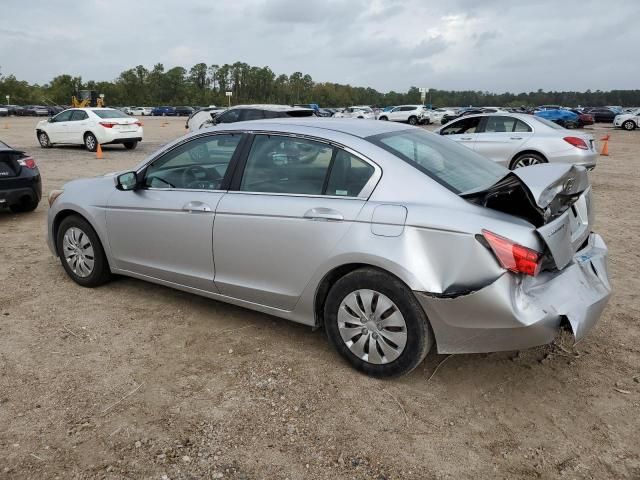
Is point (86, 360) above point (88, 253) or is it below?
below

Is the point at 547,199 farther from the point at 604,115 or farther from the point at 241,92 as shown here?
the point at 241,92

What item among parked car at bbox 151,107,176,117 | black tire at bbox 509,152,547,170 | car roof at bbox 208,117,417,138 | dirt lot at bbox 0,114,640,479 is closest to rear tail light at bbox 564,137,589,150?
black tire at bbox 509,152,547,170

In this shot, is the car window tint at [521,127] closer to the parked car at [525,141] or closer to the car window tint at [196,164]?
the parked car at [525,141]

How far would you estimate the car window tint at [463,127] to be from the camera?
1165 cm

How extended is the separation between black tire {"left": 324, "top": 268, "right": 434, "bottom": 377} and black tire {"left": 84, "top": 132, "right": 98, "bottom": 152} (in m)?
17.1

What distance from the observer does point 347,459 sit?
2701 mm

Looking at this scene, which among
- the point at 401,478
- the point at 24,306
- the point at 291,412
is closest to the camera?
the point at 401,478

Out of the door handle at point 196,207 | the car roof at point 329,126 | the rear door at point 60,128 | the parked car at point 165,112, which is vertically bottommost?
the parked car at point 165,112

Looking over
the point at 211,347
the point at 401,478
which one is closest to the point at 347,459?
the point at 401,478

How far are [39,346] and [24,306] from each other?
3.02 ft

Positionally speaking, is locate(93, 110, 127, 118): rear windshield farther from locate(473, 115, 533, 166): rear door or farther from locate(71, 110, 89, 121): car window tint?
locate(473, 115, 533, 166): rear door

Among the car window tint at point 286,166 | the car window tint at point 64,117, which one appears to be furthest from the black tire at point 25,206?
the car window tint at point 64,117

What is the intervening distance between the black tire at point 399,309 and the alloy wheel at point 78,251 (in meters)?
2.54

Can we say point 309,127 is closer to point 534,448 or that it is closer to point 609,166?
point 534,448
